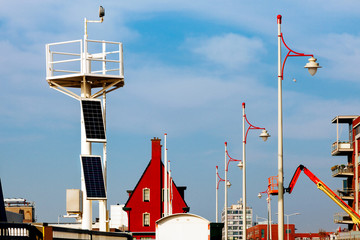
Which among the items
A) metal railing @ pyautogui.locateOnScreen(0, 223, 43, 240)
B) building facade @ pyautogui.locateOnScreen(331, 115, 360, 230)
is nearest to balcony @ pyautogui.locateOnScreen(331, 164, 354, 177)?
building facade @ pyautogui.locateOnScreen(331, 115, 360, 230)

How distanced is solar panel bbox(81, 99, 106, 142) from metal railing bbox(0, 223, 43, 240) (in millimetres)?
17323

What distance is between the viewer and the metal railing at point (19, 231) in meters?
15.3

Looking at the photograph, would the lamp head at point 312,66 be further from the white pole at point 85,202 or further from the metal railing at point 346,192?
the metal railing at point 346,192

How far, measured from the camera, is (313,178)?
67312 millimetres

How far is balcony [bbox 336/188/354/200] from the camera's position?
348 ft

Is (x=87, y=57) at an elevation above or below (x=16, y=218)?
above

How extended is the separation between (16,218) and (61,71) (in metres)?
26.6

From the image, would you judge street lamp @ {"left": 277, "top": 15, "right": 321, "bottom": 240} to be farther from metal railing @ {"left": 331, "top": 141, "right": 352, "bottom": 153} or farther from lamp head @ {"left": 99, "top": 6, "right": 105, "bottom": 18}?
metal railing @ {"left": 331, "top": 141, "right": 352, "bottom": 153}

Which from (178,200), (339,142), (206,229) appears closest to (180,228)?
(206,229)

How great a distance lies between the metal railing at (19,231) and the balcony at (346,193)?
93789 mm

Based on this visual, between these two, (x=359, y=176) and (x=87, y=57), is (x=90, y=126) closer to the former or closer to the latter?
(x=87, y=57)

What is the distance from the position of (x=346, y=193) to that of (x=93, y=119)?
8177cm

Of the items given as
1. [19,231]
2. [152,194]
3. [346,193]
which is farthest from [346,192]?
[19,231]

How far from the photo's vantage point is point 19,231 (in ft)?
52.3
